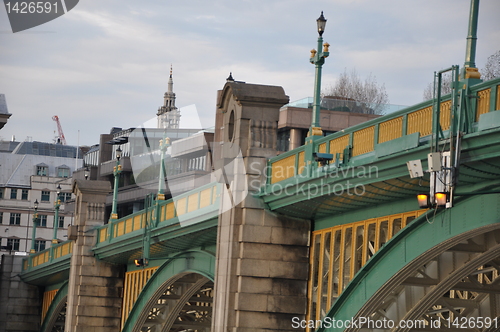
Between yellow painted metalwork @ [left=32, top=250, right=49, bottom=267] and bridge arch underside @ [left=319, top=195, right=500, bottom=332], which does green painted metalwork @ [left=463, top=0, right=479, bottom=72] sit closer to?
bridge arch underside @ [left=319, top=195, right=500, bottom=332]

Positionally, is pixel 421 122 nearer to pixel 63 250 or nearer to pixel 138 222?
pixel 138 222

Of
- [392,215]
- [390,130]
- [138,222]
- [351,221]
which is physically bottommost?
[392,215]

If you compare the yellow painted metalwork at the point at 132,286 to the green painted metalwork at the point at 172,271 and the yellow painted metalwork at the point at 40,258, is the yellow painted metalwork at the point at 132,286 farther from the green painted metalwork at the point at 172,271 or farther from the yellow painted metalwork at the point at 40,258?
the yellow painted metalwork at the point at 40,258

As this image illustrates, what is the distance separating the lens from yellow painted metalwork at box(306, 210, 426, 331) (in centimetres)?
2138

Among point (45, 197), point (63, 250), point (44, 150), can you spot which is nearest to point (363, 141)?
point (63, 250)

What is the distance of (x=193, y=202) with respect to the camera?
30938 mm

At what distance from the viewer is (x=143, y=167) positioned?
9250cm

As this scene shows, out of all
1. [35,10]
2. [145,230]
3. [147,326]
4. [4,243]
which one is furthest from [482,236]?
[4,243]

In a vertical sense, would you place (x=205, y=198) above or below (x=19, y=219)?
below

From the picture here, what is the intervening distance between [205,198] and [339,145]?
9.28 m

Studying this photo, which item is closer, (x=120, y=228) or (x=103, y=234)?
(x=120, y=228)

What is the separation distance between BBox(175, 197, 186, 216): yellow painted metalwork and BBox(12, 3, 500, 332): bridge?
162mm

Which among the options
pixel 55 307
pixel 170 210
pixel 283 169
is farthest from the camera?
pixel 55 307

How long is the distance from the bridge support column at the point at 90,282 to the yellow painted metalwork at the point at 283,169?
25202 millimetres
